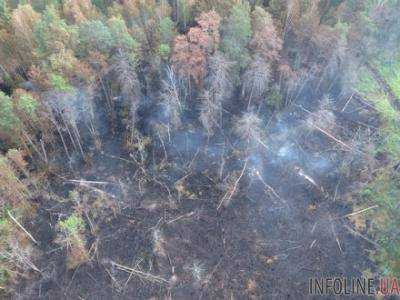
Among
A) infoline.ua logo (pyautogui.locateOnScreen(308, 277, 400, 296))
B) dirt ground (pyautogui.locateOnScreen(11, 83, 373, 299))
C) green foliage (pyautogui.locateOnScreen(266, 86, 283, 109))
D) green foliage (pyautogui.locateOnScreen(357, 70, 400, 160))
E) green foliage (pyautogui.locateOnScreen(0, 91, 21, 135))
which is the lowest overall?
infoline.ua logo (pyautogui.locateOnScreen(308, 277, 400, 296))

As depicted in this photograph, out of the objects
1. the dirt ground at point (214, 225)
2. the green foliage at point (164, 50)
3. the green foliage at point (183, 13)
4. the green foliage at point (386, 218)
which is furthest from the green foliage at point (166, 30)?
the green foliage at point (386, 218)

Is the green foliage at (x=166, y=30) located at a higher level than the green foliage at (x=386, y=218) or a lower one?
higher

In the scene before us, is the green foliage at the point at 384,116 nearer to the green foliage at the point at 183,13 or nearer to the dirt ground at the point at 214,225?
the dirt ground at the point at 214,225

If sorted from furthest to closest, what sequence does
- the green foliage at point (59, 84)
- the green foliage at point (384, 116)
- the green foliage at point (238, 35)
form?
the green foliage at point (384, 116) < the green foliage at point (238, 35) < the green foliage at point (59, 84)

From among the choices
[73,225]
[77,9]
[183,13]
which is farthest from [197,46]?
[73,225]

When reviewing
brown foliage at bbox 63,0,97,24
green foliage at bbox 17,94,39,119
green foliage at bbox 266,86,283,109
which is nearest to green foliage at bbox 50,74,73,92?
green foliage at bbox 17,94,39,119

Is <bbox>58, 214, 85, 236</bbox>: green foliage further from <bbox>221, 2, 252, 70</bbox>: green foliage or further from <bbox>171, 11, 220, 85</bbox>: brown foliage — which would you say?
<bbox>221, 2, 252, 70</bbox>: green foliage

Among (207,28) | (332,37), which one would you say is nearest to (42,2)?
(207,28)
